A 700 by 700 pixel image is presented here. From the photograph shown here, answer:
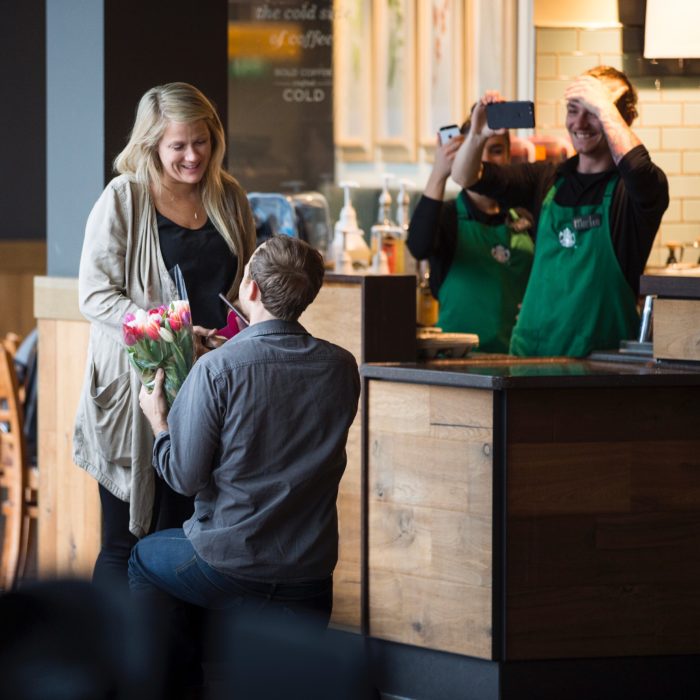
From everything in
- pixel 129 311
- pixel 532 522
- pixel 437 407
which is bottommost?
pixel 532 522

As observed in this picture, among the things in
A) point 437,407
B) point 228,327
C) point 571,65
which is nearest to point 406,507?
point 437,407

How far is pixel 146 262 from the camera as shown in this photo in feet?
12.1

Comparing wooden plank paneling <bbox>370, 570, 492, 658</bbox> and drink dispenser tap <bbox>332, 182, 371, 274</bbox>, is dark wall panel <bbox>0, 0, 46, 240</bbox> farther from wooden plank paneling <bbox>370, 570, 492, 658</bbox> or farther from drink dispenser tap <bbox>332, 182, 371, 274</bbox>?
wooden plank paneling <bbox>370, 570, 492, 658</bbox>

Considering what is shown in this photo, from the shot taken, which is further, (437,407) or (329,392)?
(437,407)

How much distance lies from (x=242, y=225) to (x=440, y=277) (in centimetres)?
117

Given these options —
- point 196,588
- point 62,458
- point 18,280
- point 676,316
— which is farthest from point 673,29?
point 18,280

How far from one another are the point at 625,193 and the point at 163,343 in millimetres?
1674

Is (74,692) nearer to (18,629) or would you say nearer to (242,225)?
(18,629)

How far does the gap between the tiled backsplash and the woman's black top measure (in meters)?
3.48

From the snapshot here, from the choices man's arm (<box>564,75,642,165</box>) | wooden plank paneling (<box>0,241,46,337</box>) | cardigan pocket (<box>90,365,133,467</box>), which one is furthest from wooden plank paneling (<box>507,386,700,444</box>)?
wooden plank paneling (<box>0,241,46,337</box>)

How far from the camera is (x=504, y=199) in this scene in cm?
473

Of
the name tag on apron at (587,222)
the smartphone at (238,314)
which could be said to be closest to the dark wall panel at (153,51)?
the smartphone at (238,314)

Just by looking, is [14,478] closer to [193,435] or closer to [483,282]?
[483,282]

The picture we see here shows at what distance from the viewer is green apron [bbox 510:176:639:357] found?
4.34 metres
